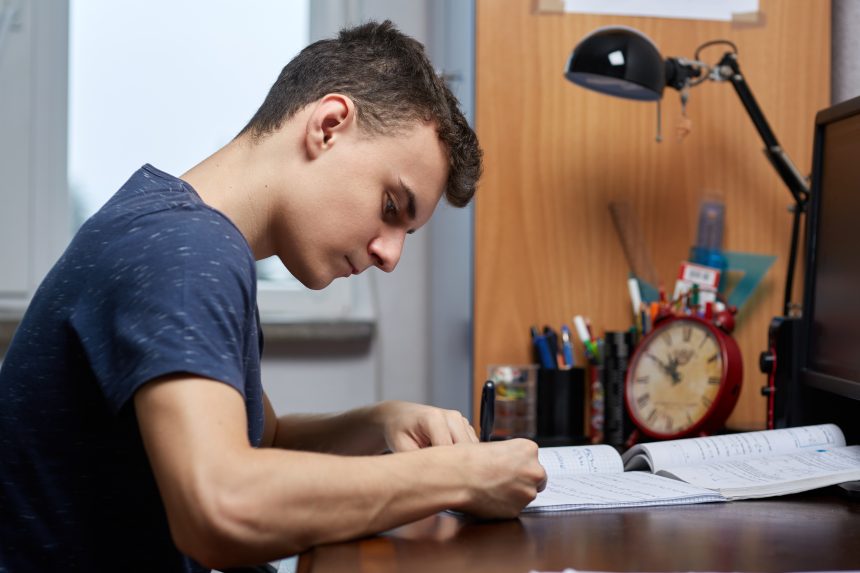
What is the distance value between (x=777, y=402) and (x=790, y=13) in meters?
0.72

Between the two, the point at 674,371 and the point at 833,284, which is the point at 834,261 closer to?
the point at 833,284

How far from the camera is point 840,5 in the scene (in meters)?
1.60

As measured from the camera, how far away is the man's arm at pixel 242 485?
601 mm

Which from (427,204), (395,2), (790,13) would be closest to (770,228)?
(790,13)

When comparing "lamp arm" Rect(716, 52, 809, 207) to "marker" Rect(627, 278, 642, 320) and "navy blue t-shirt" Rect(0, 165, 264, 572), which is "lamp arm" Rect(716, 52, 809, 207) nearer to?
"marker" Rect(627, 278, 642, 320)

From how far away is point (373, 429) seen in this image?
1.04 meters

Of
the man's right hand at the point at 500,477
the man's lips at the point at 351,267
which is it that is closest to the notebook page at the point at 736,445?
the man's right hand at the point at 500,477

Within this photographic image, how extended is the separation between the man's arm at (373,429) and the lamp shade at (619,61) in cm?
59

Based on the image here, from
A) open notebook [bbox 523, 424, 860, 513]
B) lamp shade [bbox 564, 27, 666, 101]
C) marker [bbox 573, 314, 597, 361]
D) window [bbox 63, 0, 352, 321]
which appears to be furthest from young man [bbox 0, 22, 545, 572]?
window [bbox 63, 0, 352, 321]

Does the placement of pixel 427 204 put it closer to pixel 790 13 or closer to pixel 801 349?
pixel 801 349

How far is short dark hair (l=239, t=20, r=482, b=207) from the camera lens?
92 cm

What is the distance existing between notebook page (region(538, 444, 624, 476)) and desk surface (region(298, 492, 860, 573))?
0.18 meters

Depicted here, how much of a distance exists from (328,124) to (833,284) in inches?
25.5

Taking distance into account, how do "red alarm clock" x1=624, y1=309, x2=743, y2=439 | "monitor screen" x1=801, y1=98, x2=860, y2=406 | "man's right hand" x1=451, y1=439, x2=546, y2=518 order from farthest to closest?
"red alarm clock" x1=624, y1=309, x2=743, y2=439
"monitor screen" x1=801, y1=98, x2=860, y2=406
"man's right hand" x1=451, y1=439, x2=546, y2=518
